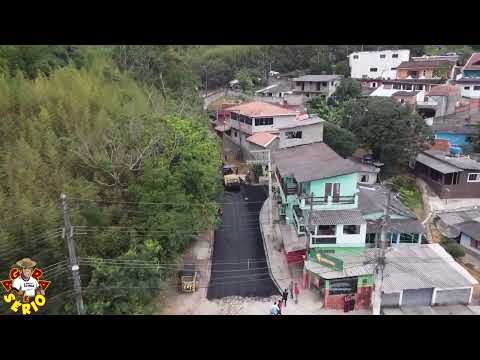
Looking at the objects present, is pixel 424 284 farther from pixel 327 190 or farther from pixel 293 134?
pixel 293 134

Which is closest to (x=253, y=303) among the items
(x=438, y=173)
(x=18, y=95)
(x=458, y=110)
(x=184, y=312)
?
(x=184, y=312)

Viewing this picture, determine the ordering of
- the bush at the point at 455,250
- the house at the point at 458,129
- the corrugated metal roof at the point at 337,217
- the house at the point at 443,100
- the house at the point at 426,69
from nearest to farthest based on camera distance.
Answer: the corrugated metal roof at the point at 337,217, the bush at the point at 455,250, the house at the point at 458,129, the house at the point at 443,100, the house at the point at 426,69

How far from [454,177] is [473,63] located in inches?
693

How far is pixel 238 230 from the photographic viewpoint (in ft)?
53.9

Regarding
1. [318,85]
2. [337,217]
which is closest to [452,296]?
[337,217]

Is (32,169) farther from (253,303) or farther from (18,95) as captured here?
(253,303)

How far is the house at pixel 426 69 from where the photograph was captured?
31078mm

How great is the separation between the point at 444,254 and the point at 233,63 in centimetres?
3262

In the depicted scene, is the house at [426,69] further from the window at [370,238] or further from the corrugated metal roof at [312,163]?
the window at [370,238]

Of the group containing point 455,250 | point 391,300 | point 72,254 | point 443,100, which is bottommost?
point 391,300

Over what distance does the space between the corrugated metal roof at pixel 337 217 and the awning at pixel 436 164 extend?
23.9 ft

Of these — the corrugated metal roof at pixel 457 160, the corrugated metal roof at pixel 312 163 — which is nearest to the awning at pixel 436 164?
the corrugated metal roof at pixel 457 160

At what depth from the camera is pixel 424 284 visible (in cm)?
1145

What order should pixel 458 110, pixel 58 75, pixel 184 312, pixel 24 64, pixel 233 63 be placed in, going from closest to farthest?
1. pixel 184 312
2. pixel 58 75
3. pixel 24 64
4. pixel 458 110
5. pixel 233 63
